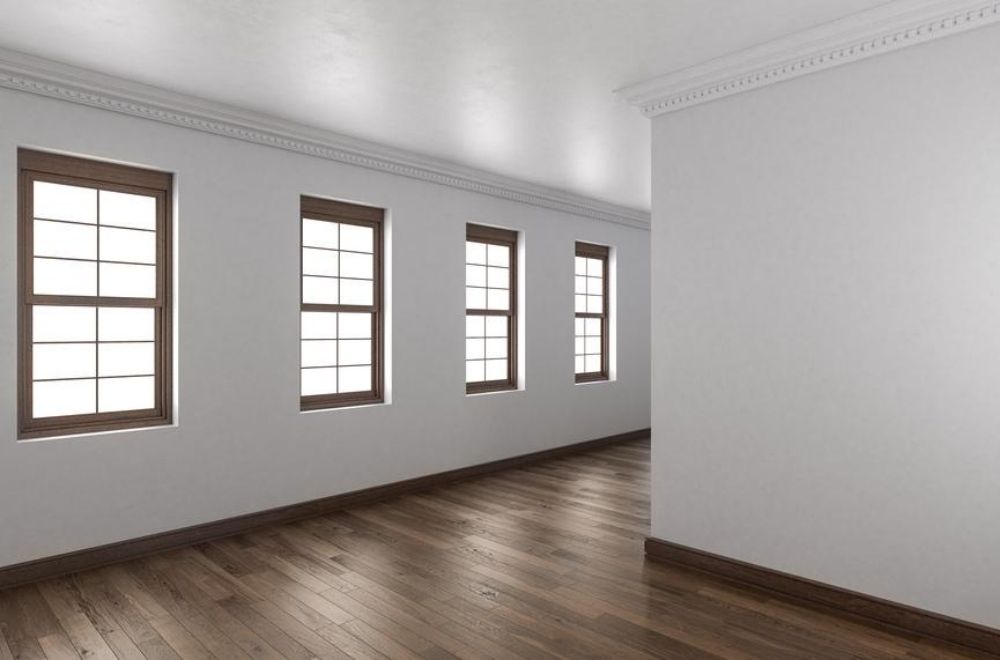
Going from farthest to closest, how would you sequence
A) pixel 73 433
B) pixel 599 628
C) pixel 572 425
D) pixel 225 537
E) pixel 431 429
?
pixel 572 425
pixel 431 429
pixel 225 537
pixel 73 433
pixel 599 628

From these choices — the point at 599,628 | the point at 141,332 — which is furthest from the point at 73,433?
the point at 599,628

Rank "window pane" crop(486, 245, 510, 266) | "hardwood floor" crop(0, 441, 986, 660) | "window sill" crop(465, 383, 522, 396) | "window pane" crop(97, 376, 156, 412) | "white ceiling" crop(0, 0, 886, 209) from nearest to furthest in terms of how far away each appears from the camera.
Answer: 1. "hardwood floor" crop(0, 441, 986, 660)
2. "white ceiling" crop(0, 0, 886, 209)
3. "window pane" crop(97, 376, 156, 412)
4. "window sill" crop(465, 383, 522, 396)
5. "window pane" crop(486, 245, 510, 266)

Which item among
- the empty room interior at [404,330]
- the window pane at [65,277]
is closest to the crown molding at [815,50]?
the empty room interior at [404,330]

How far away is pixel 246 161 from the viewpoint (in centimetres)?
449

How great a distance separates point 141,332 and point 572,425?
4.51 metres

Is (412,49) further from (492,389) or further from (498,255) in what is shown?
(492,389)

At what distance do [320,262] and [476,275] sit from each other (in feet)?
5.72

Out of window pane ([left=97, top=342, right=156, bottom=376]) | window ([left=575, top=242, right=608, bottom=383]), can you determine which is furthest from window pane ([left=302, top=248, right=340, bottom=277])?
window ([left=575, top=242, right=608, bottom=383])

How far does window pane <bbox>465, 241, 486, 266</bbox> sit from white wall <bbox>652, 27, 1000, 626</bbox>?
2587 mm

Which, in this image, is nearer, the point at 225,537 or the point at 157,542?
the point at 157,542

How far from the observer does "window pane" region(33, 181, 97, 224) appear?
3729 millimetres

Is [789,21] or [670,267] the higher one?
[789,21]

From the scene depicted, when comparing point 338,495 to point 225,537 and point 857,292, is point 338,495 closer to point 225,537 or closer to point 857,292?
point 225,537

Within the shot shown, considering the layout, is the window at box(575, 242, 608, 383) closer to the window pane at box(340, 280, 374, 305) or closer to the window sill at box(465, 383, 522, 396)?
the window sill at box(465, 383, 522, 396)
